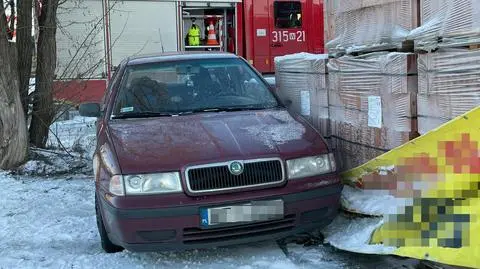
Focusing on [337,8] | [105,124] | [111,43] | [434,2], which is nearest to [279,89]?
[337,8]

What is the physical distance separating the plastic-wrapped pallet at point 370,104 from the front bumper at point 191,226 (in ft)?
2.56

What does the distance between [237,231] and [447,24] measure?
6.44ft

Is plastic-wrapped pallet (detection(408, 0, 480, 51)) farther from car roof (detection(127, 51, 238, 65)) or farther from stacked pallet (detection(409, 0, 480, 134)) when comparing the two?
car roof (detection(127, 51, 238, 65))

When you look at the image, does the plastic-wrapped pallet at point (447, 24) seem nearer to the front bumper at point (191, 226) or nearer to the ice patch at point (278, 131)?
the ice patch at point (278, 131)

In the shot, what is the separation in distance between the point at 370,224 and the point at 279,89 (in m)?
2.84

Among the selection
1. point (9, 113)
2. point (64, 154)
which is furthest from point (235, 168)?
point (64, 154)

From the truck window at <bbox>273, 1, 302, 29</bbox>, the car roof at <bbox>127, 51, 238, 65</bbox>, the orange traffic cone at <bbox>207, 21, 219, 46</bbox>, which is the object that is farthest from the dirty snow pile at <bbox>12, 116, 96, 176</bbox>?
the truck window at <bbox>273, 1, 302, 29</bbox>

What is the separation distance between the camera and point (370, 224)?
14.3 ft

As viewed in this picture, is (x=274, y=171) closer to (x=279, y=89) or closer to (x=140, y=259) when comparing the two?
(x=140, y=259)

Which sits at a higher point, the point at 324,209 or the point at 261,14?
the point at 261,14

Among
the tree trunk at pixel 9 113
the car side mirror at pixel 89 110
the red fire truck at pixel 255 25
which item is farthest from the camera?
the red fire truck at pixel 255 25

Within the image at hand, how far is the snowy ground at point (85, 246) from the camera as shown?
417 centimetres

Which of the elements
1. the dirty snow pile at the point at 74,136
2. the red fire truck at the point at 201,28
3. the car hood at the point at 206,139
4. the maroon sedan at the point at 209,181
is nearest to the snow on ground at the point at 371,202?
the maroon sedan at the point at 209,181

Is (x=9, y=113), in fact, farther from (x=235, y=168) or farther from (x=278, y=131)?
(x=235, y=168)
